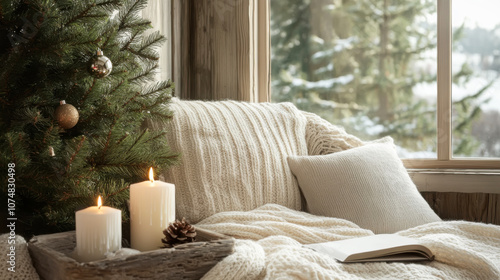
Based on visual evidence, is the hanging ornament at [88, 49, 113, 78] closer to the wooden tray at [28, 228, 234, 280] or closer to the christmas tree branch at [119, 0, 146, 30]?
the christmas tree branch at [119, 0, 146, 30]

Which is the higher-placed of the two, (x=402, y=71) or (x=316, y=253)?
(x=402, y=71)

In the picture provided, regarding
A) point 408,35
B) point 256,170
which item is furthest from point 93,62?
point 408,35

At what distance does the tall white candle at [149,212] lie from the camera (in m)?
1.14

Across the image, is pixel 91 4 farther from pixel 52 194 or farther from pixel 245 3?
pixel 245 3

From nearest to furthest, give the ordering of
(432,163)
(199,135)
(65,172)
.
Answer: (65,172), (199,135), (432,163)

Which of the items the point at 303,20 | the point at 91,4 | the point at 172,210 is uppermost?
the point at 303,20

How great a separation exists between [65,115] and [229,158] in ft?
2.04

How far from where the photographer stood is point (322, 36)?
91.1 inches

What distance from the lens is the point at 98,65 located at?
1.20 m

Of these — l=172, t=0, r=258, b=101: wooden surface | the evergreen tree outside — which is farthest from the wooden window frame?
the evergreen tree outside

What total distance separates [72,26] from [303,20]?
1.32 metres

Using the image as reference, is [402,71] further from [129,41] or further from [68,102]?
[68,102]

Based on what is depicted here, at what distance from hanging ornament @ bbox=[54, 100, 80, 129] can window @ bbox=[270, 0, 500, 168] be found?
1.32 meters

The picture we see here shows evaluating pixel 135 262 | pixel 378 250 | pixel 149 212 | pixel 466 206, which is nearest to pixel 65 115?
pixel 149 212
